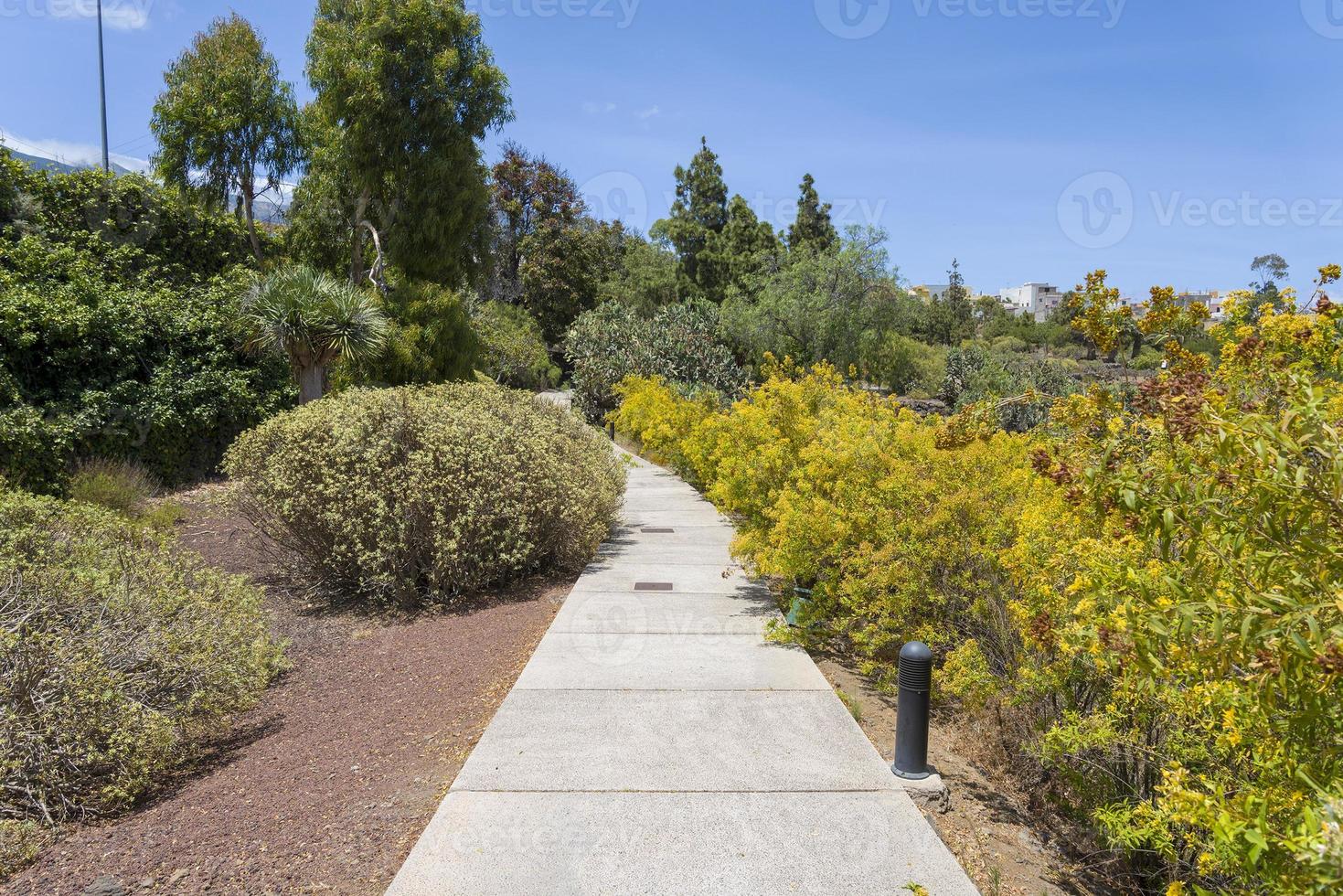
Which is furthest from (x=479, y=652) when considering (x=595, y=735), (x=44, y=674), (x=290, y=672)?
(x=44, y=674)

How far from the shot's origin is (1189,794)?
74.2 inches

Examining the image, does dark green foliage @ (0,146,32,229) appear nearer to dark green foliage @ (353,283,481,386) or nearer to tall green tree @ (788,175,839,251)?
dark green foliage @ (353,283,481,386)

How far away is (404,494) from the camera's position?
677cm

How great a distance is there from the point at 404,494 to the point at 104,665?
293 centimetres

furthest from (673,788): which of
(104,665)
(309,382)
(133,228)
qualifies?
(133,228)

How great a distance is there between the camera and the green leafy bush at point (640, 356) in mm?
24234

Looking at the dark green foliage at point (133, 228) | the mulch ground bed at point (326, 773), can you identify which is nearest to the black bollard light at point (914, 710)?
the mulch ground bed at point (326, 773)

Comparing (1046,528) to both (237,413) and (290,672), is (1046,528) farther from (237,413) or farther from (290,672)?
(237,413)

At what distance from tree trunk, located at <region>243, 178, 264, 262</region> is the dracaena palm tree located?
13.9ft

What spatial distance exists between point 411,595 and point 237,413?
29.7ft

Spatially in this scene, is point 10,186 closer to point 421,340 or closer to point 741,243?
point 421,340

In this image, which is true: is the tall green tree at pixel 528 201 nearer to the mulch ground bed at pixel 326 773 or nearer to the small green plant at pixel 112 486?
the small green plant at pixel 112 486

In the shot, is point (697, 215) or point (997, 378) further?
point (697, 215)

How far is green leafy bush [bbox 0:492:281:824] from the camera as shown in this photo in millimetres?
3602
